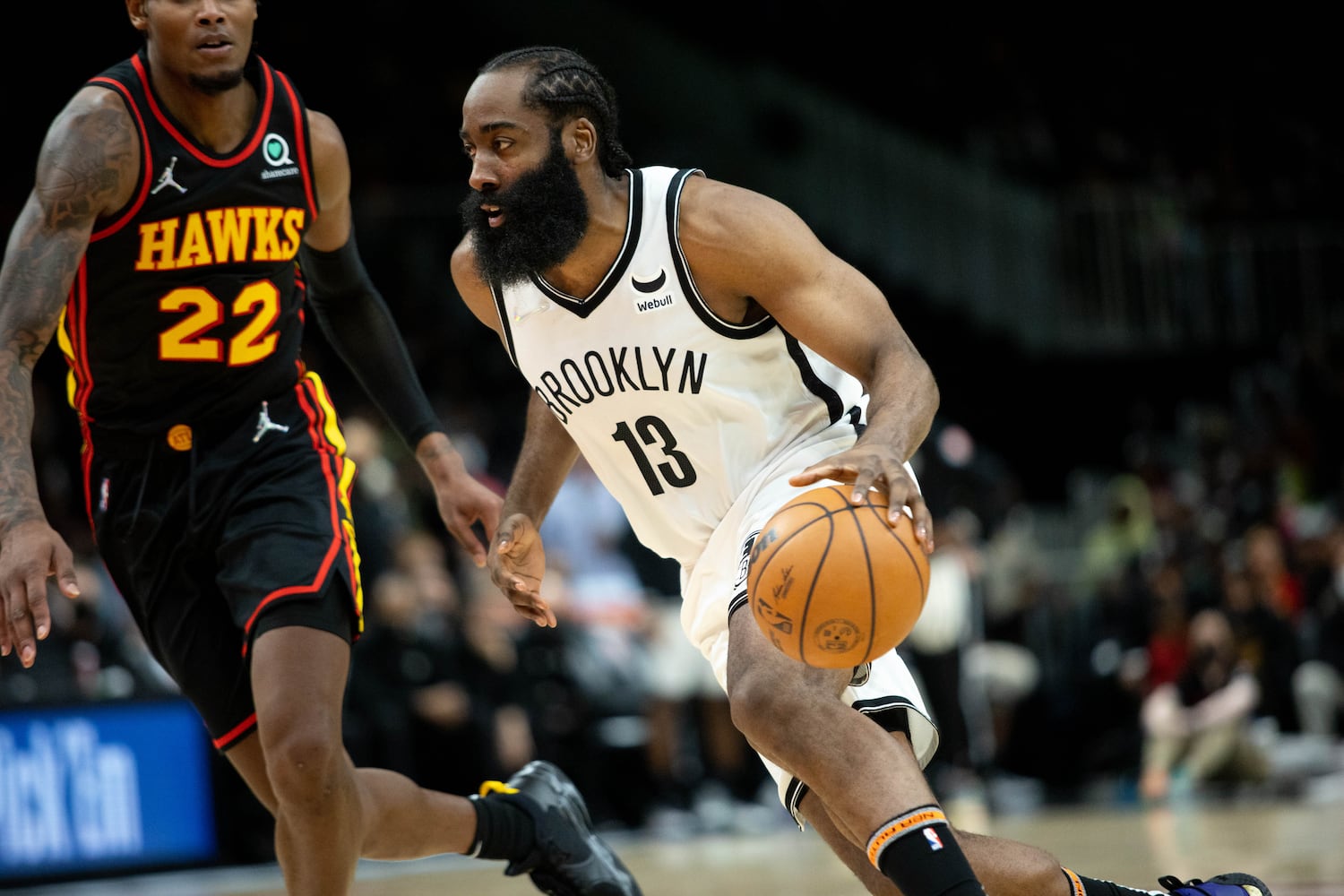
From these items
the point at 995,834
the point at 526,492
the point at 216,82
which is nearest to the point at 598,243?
the point at 526,492

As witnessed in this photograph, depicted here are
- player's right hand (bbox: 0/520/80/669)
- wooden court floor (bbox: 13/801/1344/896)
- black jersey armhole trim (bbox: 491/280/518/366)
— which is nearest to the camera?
player's right hand (bbox: 0/520/80/669)

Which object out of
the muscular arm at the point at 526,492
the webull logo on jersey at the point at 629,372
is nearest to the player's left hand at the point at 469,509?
the muscular arm at the point at 526,492

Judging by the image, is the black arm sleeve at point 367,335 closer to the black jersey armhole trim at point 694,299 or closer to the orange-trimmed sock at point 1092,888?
the black jersey armhole trim at point 694,299

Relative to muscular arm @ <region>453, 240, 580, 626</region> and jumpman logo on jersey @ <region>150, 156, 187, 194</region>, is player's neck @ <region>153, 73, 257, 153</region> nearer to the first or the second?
jumpman logo on jersey @ <region>150, 156, 187, 194</region>

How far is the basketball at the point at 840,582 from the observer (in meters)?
3.31

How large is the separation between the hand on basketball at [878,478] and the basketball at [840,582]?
27 mm

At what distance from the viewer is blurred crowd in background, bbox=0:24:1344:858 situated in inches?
370

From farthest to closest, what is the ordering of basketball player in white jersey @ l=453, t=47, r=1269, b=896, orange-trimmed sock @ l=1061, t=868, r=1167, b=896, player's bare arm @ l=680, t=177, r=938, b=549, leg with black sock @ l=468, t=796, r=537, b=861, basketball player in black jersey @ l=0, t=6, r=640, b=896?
leg with black sock @ l=468, t=796, r=537, b=861
basketball player in black jersey @ l=0, t=6, r=640, b=896
orange-trimmed sock @ l=1061, t=868, r=1167, b=896
basketball player in white jersey @ l=453, t=47, r=1269, b=896
player's bare arm @ l=680, t=177, r=938, b=549

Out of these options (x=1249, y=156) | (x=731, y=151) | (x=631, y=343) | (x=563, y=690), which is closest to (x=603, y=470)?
(x=631, y=343)

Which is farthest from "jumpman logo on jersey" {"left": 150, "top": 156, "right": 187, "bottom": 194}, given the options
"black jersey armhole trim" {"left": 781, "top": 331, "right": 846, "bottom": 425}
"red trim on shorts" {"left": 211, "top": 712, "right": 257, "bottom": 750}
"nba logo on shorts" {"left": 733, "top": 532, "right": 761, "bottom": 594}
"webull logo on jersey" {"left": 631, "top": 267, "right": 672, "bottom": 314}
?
"nba logo on shorts" {"left": 733, "top": 532, "right": 761, "bottom": 594}

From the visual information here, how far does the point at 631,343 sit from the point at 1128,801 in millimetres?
8046

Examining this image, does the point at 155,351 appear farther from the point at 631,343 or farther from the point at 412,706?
the point at 412,706

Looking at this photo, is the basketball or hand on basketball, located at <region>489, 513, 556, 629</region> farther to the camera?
hand on basketball, located at <region>489, 513, 556, 629</region>

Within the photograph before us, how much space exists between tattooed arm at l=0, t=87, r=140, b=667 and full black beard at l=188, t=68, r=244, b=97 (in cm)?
20
